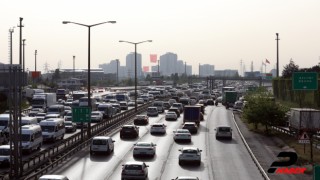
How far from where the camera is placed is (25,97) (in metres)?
102

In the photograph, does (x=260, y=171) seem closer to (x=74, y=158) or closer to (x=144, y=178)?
(x=144, y=178)

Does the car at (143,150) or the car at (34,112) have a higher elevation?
the car at (34,112)

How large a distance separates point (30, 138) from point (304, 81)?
24.2 meters

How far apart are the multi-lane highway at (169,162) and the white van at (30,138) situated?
3488 millimetres

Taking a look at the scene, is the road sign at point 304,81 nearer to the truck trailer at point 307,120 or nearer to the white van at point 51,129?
the truck trailer at point 307,120

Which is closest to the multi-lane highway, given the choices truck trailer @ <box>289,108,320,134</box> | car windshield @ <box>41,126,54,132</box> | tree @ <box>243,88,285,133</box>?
car windshield @ <box>41,126,54,132</box>

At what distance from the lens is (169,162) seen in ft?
133

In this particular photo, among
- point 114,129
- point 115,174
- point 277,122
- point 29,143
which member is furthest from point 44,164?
point 277,122

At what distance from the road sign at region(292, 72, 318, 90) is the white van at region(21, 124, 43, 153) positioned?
2238 centimetres

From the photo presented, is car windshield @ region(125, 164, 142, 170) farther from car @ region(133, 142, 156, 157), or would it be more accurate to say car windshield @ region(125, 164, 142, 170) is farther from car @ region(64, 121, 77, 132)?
Result: car @ region(64, 121, 77, 132)

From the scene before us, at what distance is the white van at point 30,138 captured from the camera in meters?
42.9

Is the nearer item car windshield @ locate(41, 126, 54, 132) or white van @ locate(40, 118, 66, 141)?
white van @ locate(40, 118, 66, 141)

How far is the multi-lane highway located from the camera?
3500cm

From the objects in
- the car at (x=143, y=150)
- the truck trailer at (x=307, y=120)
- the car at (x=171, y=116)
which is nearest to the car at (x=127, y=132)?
the car at (x=143, y=150)
